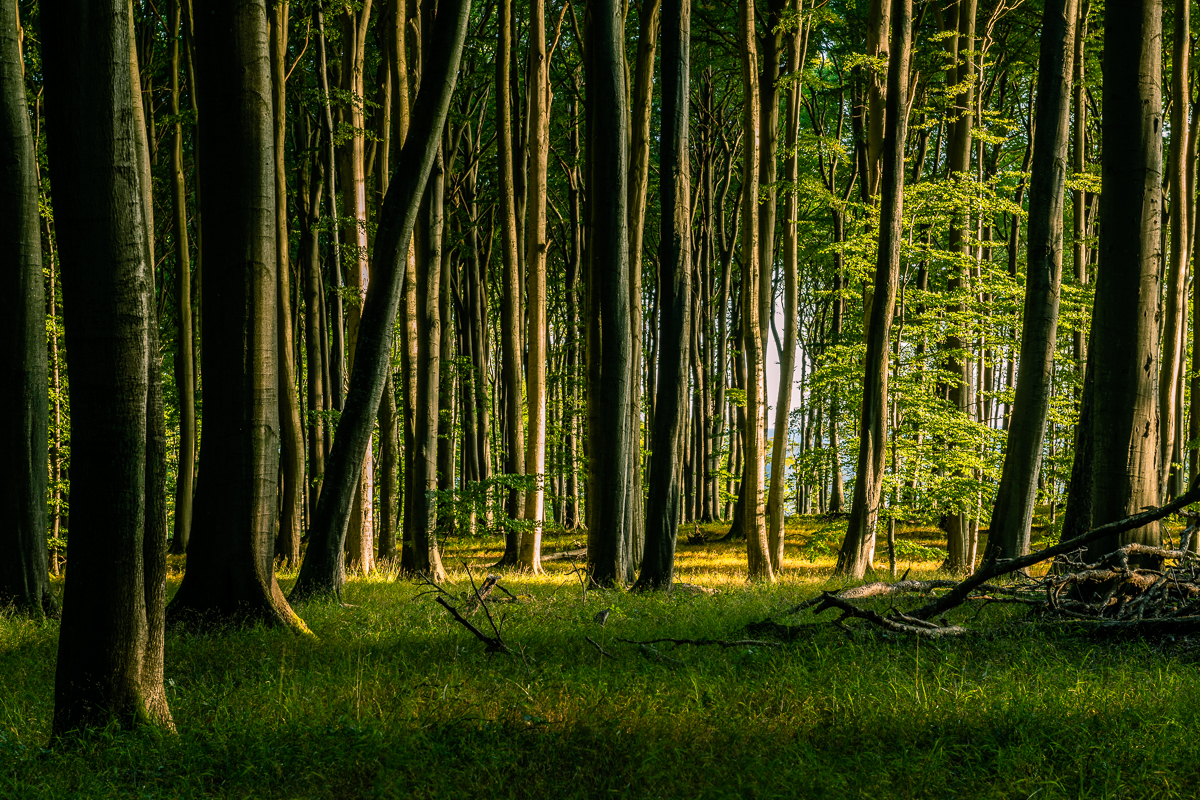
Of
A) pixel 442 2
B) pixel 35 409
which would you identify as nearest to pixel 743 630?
pixel 442 2

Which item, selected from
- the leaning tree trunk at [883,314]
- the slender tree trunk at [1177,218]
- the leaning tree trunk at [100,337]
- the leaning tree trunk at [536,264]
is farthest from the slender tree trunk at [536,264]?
the slender tree trunk at [1177,218]

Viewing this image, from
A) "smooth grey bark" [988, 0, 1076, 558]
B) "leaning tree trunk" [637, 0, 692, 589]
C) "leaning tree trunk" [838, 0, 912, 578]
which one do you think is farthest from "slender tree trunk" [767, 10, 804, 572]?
"smooth grey bark" [988, 0, 1076, 558]

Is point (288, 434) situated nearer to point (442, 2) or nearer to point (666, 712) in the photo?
point (442, 2)

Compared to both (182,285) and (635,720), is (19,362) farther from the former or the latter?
(182,285)

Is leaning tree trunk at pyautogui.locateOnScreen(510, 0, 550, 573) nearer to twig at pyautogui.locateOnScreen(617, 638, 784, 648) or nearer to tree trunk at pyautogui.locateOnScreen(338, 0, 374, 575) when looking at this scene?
tree trunk at pyautogui.locateOnScreen(338, 0, 374, 575)

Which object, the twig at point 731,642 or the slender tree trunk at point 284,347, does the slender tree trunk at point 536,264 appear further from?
the twig at point 731,642

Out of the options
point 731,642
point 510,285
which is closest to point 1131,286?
point 731,642

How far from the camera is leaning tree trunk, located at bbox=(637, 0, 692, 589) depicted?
9.06 metres

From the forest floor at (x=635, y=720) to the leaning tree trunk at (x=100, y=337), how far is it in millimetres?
468

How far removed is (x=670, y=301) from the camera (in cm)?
917

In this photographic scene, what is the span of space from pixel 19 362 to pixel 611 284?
19.7 ft

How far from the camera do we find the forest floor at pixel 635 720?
3.51 m

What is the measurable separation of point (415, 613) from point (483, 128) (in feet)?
58.6

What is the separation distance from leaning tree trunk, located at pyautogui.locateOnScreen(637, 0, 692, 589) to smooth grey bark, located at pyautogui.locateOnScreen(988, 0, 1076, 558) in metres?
3.58
